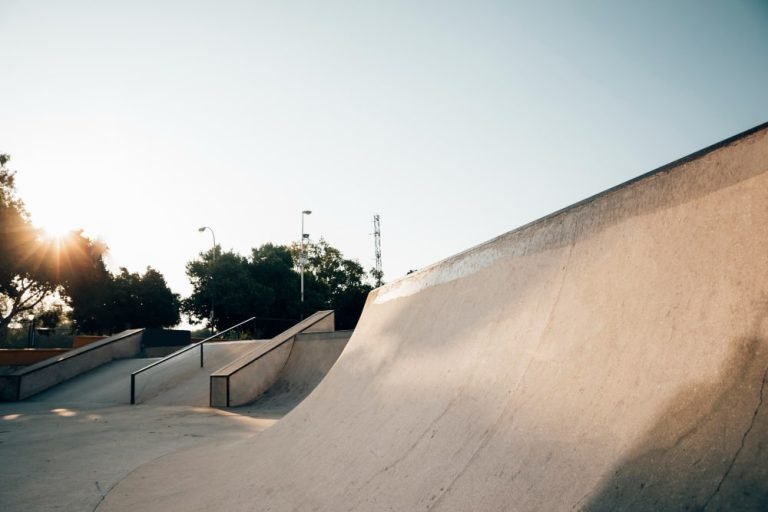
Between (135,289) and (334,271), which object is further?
(334,271)

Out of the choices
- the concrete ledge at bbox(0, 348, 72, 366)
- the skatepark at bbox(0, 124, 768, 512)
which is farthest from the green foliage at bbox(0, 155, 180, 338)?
the skatepark at bbox(0, 124, 768, 512)

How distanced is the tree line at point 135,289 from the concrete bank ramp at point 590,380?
1956 cm

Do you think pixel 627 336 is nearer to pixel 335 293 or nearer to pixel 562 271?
pixel 562 271

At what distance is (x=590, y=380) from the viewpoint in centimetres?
192

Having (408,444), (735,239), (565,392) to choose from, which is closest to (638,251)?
(735,239)

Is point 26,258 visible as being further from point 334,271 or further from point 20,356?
point 334,271

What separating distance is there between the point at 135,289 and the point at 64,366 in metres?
27.1

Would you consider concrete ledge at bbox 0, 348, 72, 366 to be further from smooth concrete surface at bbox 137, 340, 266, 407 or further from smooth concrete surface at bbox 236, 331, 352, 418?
smooth concrete surface at bbox 236, 331, 352, 418

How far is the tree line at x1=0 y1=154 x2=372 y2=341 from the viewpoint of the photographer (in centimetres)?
2270

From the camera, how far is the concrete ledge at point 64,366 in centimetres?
1218

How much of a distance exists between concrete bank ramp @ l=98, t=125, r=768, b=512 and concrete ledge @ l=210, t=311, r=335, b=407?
6.40 metres

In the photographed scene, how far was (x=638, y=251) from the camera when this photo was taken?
81.3 inches

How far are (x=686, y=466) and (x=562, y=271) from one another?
1.22 meters

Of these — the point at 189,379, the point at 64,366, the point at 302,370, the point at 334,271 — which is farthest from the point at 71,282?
the point at 334,271
